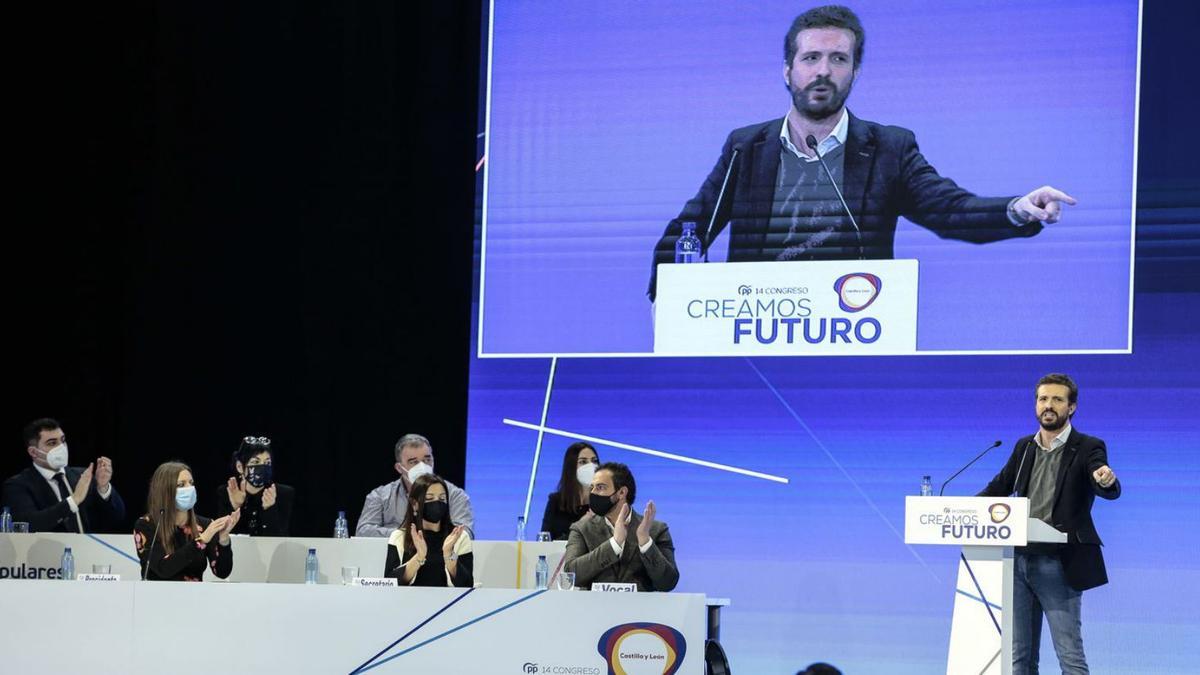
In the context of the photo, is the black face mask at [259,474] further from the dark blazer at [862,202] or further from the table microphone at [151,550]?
the dark blazer at [862,202]

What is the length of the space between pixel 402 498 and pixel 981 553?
2820 mm

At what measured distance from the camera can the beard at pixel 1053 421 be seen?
5.66 metres

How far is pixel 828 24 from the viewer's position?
7.43m

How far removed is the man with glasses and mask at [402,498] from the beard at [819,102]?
2.39 meters

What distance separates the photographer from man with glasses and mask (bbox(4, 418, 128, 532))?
6.93 metres

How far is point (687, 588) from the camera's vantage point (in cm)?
745

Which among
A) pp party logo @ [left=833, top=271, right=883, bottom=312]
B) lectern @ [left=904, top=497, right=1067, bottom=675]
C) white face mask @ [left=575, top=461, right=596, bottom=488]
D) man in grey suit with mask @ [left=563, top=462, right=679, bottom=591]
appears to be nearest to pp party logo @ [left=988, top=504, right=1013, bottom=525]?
lectern @ [left=904, top=497, right=1067, bottom=675]

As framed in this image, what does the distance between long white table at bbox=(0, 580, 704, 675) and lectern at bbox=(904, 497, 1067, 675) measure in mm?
1074

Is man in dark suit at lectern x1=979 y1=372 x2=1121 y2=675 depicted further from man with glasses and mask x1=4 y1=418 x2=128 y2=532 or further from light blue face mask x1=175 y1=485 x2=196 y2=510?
man with glasses and mask x1=4 y1=418 x2=128 y2=532

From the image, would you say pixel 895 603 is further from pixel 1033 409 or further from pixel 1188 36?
pixel 1188 36

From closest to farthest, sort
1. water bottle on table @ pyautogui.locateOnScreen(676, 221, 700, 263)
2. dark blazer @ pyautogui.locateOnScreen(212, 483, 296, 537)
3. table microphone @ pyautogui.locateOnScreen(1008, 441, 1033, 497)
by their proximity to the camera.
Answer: table microphone @ pyautogui.locateOnScreen(1008, 441, 1033, 497) → dark blazer @ pyautogui.locateOnScreen(212, 483, 296, 537) → water bottle on table @ pyautogui.locateOnScreen(676, 221, 700, 263)

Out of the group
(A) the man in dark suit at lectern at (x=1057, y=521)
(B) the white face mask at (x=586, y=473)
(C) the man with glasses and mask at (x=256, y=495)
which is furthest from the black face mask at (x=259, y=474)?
(A) the man in dark suit at lectern at (x=1057, y=521)

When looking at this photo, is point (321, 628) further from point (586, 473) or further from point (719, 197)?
point (719, 197)

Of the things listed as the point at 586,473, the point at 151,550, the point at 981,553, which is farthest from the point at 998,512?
the point at 151,550
